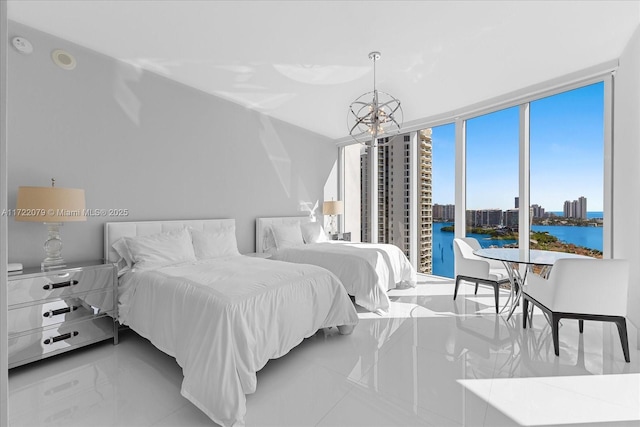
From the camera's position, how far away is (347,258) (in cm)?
370

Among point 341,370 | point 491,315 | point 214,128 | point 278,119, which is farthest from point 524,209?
point 214,128

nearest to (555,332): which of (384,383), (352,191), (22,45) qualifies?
(384,383)

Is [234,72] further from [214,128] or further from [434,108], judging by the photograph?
[434,108]

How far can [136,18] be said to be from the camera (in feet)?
8.15

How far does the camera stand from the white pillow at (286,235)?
4531 mm

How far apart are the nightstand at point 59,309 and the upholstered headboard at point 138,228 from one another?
325 mm

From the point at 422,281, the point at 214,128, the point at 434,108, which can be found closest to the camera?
the point at 214,128

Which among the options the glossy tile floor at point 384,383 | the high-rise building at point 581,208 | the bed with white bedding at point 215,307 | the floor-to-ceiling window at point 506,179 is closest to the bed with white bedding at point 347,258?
the glossy tile floor at point 384,383

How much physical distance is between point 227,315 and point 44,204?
1.81 meters

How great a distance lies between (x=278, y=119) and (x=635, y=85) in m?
4.38

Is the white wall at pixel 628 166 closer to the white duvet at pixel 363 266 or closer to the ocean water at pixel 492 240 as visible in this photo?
the ocean water at pixel 492 240

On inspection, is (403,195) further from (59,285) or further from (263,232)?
(59,285)

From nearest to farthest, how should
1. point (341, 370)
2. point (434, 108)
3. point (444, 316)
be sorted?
point (341, 370) → point (444, 316) → point (434, 108)

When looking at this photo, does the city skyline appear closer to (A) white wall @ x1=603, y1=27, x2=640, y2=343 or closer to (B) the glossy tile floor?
(A) white wall @ x1=603, y1=27, x2=640, y2=343
